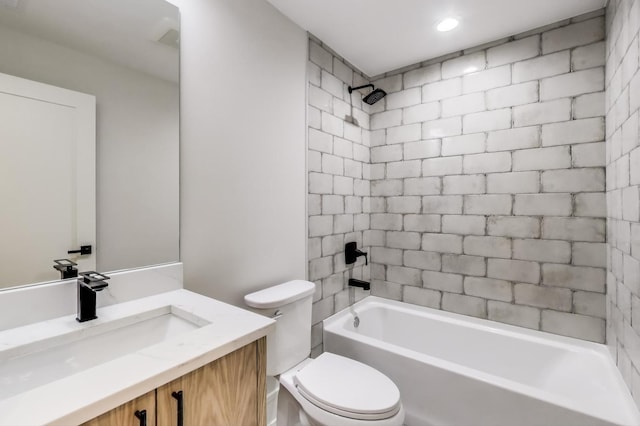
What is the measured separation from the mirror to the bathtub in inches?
58.7

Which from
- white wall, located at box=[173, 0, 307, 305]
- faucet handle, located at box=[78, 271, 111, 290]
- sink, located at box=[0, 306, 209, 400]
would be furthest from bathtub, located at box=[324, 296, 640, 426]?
faucet handle, located at box=[78, 271, 111, 290]

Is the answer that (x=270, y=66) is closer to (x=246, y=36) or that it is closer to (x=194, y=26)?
(x=246, y=36)

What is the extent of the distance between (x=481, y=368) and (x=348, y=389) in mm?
1309

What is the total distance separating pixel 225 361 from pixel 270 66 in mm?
1697

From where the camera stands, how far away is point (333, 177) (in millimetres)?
2396

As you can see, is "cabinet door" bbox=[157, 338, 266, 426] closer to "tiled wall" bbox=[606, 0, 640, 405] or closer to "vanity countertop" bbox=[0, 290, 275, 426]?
"vanity countertop" bbox=[0, 290, 275, 426]

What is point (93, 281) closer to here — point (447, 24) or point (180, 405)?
point (180, 405)

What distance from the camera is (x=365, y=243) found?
9.19 ft

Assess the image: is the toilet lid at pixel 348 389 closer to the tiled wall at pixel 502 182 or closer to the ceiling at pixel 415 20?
the tiled wall at pixel 502 182

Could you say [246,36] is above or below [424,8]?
below

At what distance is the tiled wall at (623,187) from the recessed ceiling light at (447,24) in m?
0.84

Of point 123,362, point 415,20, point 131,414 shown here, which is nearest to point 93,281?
point 123,362

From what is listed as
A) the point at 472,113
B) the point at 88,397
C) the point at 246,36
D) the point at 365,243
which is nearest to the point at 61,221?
the point at 88,397

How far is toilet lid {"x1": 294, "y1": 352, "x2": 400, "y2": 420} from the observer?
1308 millimetres
